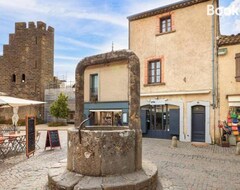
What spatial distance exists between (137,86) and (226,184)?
3402 millimetres

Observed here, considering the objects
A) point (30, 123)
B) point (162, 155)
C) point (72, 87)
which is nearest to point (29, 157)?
point (30, 123)

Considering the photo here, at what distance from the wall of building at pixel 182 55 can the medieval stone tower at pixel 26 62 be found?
2292 centimetres

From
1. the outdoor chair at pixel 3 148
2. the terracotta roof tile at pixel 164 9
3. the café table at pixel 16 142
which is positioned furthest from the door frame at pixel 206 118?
the outdoor chair at pixel 3 148

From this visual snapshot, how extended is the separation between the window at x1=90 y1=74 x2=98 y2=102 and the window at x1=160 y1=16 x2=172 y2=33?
22.1ft

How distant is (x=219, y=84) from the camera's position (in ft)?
41.2

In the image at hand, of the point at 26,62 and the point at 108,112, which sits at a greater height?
the point at 26,62

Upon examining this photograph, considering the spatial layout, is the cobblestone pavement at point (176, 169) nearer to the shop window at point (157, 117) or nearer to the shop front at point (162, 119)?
the shop front at point (162, 119)

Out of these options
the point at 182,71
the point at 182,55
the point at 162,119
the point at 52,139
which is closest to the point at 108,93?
the point at 162,119

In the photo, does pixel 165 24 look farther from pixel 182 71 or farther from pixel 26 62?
pixel 26 62

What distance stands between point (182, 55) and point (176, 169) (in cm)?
839

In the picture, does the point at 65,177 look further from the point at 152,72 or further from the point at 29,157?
the point at 152,72

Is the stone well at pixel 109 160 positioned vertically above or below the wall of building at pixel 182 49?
below

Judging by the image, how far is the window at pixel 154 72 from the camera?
49.1 ft

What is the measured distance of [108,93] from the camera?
17891 mm
